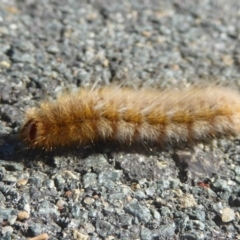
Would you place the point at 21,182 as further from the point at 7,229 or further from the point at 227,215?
the point at 227,215

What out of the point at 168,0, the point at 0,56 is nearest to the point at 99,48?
the point at 0,56

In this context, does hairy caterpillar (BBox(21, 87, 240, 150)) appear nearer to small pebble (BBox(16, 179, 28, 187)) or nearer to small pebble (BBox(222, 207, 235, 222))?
small pebble (BBox(16, 179, 28, 187))

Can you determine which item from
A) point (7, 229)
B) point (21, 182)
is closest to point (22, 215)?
point (7, 229)

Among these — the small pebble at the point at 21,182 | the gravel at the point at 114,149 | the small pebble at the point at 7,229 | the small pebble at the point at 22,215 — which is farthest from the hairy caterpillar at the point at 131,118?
the small pebble at the point at 7,229

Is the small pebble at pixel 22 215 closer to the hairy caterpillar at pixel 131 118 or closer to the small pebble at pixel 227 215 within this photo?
the hairy caterpillar at pixel 131 118

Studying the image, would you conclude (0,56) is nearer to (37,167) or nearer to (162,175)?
(37,167)

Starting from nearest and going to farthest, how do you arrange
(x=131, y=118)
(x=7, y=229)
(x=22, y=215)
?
1. (x=7, y=229)
2. (x=22, y=215)
3. (x=131, y=118)
